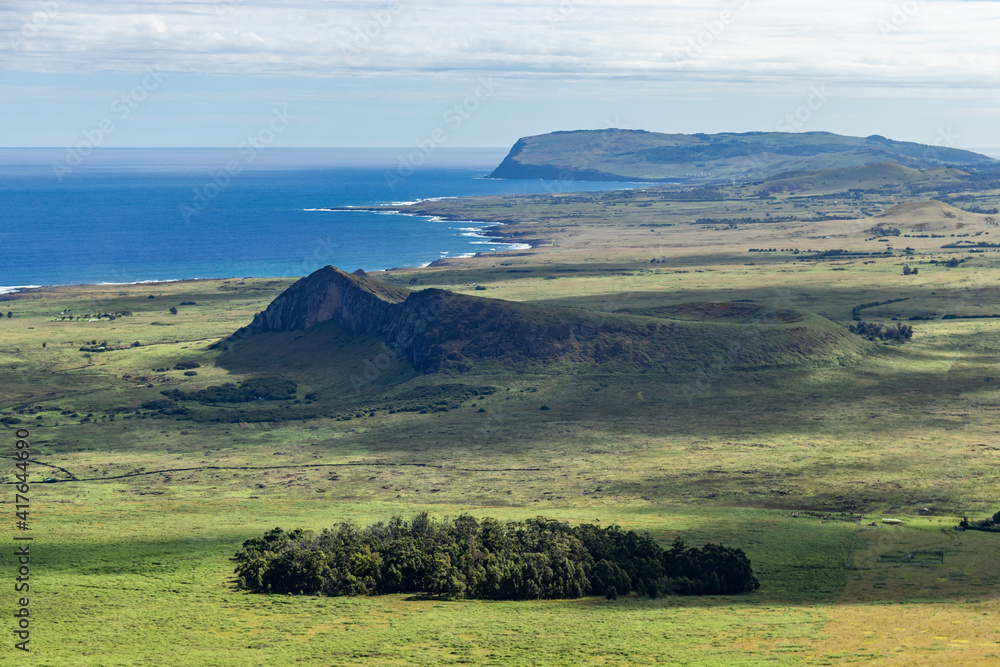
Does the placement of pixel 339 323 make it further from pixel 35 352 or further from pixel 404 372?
pixel 35 352

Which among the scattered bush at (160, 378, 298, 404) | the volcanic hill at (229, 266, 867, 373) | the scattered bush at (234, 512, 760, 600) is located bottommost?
the scattered bush at (234, 512, 760, 600)

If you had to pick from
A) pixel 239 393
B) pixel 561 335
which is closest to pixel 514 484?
pixel 561 335

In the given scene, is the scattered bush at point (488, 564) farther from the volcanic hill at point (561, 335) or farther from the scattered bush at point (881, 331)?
the scattered bush at point (881, 331)

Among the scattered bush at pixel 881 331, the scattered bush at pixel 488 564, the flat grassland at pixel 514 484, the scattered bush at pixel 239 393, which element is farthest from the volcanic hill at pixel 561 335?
the scattered bush at pixel 488 564

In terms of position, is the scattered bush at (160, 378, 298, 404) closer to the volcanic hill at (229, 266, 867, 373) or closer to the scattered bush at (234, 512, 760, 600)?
the volcanic hill at (229, 266, 867, 373)

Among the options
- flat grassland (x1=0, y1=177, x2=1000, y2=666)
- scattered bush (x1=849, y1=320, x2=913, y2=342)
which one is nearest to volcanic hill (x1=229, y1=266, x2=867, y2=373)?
flat grassland (x1=0, y1=177, x2=1000, y2=666)

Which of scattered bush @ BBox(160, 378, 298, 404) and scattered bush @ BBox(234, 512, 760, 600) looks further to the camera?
scattered bush @ BBox(160, 378, 298, 404)

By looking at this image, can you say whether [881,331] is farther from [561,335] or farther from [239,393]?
[239,393]

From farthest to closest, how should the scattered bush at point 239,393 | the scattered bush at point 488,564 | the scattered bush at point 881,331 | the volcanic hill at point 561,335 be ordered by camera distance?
the scattered bush at point 881,331
the volcanic hill at point 561,335
the scattered bush at point 239,393
the scattered bush at point 488,564
